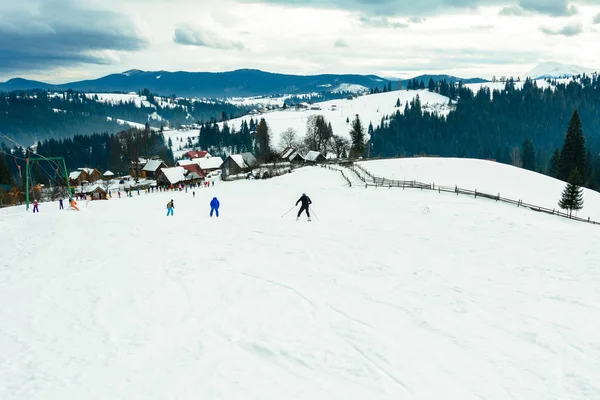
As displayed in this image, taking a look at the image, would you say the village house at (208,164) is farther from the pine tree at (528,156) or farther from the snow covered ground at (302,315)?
the pine tree at (528,156)

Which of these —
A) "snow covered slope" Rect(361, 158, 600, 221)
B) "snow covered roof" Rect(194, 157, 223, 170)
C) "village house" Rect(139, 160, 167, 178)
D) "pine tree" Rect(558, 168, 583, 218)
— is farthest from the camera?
"snow covered roof" Rect(194, 157, 223, 170)

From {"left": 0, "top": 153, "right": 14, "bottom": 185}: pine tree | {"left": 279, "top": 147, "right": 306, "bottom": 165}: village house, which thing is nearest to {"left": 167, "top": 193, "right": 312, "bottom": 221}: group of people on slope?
{"left": 279, "top": 147, "right": 306, "bottom": 165}: village house

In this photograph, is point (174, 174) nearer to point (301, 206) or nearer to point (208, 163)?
point (208, 163)

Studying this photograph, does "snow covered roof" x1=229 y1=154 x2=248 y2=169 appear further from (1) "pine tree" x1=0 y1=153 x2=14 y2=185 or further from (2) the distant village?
(1) "pine tree" x1=0 y1=153 x2=14 y2=185

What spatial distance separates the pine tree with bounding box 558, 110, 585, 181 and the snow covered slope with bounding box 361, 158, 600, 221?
22.3 metres

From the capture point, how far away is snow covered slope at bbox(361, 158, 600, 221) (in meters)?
45.5

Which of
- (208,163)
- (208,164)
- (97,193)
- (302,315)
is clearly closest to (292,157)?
(208,164)

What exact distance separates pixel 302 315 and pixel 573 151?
82.2m

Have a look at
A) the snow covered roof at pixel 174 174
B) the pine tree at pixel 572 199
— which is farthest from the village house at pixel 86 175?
the pine tree at pixel 572 199

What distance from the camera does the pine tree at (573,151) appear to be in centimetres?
7112

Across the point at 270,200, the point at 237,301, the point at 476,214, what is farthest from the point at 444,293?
the point at 270,200

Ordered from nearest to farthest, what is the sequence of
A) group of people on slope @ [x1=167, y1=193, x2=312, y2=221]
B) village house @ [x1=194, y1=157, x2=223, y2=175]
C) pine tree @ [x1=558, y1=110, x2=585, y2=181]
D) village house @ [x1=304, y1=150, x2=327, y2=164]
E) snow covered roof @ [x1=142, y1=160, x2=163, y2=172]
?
group of people on slope @ [x1=167, y1=193, x2=312, y2=221], pine tree @ [x1=558, y1=110, x2=585, y2=181], village house @ [x1=304, y1=150, x2=327, y2=164], snow covered roof @ [x1=142, y1=160, x2=163, y2=172], village house @ [x1=194, y1=157, x2=223, y2=175]

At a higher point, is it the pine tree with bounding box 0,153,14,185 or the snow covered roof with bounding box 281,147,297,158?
the snow covered roof with bounding box 281,147,297,158

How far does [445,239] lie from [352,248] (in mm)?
4776
